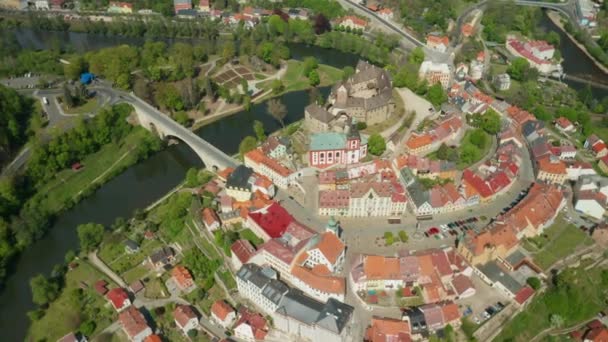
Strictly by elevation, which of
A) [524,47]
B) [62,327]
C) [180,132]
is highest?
[524,47]

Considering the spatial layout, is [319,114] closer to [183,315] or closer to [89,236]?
[89,236]

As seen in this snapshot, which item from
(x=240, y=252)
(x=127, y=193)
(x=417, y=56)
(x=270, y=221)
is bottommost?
(x=127, y=193)

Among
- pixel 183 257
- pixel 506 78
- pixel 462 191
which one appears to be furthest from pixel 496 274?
pixel 506 78

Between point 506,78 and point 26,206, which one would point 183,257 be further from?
point 506,78

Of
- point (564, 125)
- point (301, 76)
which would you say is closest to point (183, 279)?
point (301, 76)

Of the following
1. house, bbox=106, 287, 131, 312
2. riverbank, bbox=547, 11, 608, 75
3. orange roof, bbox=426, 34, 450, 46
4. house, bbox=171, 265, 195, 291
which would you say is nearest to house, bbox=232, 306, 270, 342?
house, bbox=171, 265, 195, 291

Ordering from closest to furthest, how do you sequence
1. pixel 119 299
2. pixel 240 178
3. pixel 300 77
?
pixel 119 299, pixel 240 178, pixel 300 77
